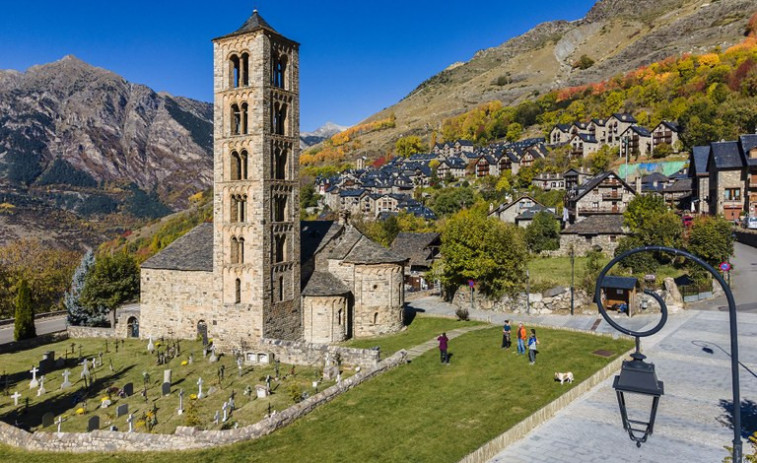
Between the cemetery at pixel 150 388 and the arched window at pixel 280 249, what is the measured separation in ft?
22.6

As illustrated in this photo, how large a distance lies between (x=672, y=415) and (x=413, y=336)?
59.5ft

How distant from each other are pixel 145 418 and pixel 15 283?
41.5m

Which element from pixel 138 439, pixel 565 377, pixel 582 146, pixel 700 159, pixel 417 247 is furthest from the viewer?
pixel 582 146

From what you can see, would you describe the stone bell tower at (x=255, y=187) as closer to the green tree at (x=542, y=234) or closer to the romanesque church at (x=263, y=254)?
the romanesque church at (x=263, y=254)

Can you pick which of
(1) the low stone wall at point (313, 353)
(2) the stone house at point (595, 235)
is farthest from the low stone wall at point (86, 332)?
(2) the stone house at point (595, 235)

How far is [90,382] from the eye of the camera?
30.0m

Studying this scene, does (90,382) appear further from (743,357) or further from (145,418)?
(743,357)

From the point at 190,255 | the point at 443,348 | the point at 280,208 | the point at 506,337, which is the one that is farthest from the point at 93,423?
the point at 506,337

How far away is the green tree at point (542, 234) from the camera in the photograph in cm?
6375

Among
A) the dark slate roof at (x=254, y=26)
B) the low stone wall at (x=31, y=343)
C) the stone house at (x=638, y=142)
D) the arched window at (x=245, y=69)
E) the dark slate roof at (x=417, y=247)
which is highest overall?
the stone house at (x=638, y=142)

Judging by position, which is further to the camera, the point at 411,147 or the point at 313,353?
the point at 411,147

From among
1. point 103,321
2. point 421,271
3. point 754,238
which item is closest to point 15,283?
point 103,321

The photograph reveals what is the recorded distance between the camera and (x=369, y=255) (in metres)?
37.7

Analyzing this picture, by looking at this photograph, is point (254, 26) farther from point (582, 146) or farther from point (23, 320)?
point (582, 146)
